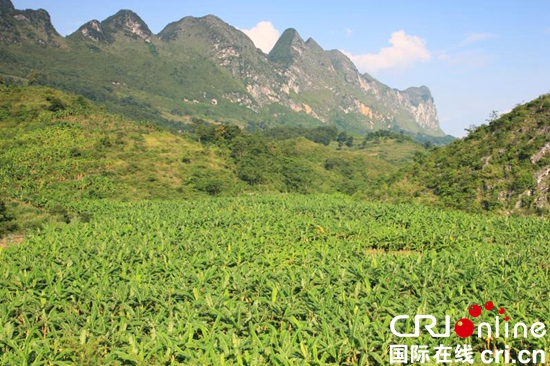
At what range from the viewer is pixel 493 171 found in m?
36.5

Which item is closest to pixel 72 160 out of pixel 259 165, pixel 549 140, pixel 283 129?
pixel 259 165

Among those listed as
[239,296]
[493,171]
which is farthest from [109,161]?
[239,296]

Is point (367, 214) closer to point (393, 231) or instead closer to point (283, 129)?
point (393, 231)

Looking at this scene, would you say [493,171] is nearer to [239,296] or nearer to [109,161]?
[239,296]

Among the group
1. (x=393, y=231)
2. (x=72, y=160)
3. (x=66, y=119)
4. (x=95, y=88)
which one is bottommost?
(x=393, y=231)

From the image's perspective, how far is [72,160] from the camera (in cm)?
4906

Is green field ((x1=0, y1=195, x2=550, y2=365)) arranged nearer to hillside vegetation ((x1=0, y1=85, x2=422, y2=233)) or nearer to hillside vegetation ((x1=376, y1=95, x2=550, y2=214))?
hillside vegetation ((x1=376, y1=95, x2=550, y2=214))

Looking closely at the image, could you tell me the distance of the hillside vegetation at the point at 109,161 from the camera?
43.0 m

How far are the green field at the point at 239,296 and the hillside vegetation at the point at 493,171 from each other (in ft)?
46.9

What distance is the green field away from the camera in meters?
7.32

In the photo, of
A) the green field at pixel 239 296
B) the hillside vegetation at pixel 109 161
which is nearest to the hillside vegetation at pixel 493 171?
the green field at pixel 239 296

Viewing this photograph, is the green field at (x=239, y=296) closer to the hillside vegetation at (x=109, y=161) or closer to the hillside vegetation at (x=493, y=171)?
the hillside vegetation at (x=493, y=171)

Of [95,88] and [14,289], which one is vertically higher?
[95,88]

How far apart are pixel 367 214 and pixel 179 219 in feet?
42.5
